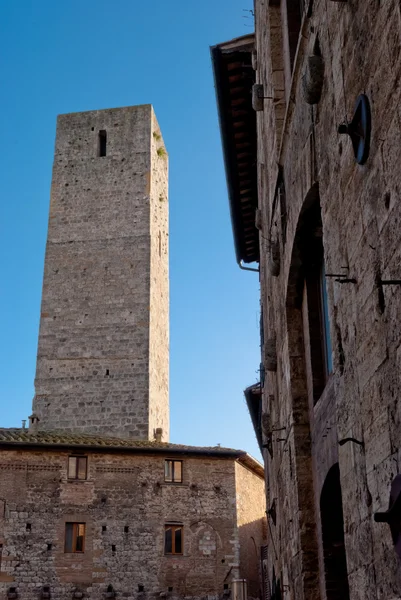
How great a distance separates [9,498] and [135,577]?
12.9 ft

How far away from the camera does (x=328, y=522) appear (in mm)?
6066

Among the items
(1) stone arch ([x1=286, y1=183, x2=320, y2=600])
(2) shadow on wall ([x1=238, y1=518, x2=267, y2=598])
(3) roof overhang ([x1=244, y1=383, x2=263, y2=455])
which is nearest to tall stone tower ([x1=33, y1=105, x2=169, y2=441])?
(2) shadow on wall ([x1=238, y1=518, x2=267, y2=598])

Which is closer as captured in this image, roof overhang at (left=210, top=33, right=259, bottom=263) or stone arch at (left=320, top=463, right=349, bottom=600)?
stone arch at (left=320, top=463, right=349, bottom=600)

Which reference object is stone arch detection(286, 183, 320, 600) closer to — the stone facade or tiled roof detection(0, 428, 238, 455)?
the stone facade

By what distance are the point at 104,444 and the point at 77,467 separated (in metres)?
0.96

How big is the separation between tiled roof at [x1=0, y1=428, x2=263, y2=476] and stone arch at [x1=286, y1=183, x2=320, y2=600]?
591 inches

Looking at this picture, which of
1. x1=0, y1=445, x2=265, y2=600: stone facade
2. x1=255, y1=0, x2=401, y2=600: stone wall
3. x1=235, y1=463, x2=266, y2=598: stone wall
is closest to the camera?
x1=255, y1=0, x2=401, y2=600: stone wall

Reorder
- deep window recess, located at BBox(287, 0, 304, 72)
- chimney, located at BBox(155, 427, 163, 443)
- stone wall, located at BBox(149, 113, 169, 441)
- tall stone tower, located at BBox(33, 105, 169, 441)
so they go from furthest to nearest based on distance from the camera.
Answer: stone wall, located at BBox(149, 113, 169, 441), tall stone tower, located at BBox(33, 105, 169, 441), chimney, located at BBox(155, 427, 163, 443), deep window recess, located at BBox(287, 0, 304, 72)

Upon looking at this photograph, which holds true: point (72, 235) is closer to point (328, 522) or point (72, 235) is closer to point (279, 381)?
point (279, 381)

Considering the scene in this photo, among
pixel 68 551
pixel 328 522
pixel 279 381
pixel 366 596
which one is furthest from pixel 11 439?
pixel 366 596

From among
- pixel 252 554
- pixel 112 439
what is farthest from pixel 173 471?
pixel 252 554

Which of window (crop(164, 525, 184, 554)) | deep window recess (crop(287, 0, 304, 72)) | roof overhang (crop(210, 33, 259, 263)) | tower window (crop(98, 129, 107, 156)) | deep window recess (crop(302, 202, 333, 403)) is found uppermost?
tower window (crop(98, 129, 107, 156))

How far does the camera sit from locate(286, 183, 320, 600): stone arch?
632cm

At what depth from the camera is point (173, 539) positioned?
832 inches
